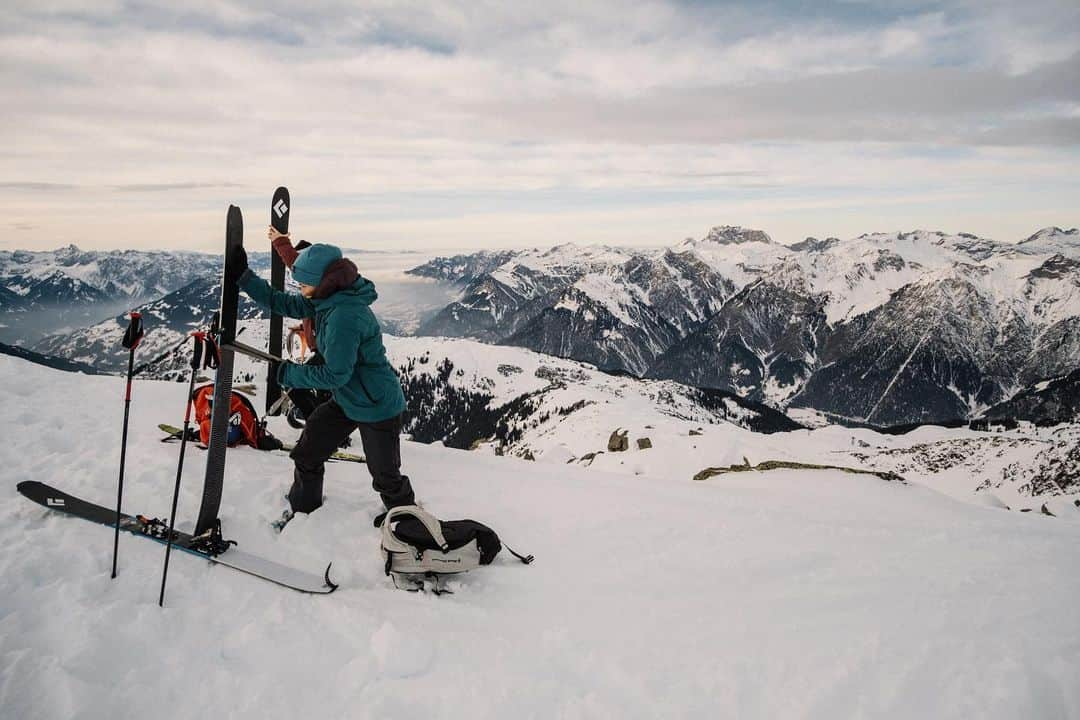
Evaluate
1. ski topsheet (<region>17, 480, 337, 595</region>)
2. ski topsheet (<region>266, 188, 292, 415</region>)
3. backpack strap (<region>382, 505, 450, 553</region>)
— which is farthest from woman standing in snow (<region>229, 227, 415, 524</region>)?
ski topsheet (<region>266, 188, 292, 415</region>)

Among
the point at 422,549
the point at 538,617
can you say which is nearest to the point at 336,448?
the point at 422,549

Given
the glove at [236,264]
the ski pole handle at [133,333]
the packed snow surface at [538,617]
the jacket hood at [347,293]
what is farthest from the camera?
the glove at [236,264]

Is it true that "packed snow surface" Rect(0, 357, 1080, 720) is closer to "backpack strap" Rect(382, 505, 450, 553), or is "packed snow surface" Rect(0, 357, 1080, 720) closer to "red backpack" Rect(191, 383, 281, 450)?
"backpack strap" Rect(382, 505, 450, 553)

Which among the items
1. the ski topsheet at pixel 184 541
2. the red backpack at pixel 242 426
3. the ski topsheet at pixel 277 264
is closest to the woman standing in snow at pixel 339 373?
the ski topsheet at pixel 184 541

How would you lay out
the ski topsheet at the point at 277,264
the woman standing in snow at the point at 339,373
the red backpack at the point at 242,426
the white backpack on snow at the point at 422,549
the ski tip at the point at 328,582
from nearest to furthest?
the ski tip at the point at 328,582 → the white backpack on snow at the point at 422,549 → the woman standing in snow at the point at 339,373 → the red backpack at the point at 242,426 → the ski topsheet at the point at 277,264

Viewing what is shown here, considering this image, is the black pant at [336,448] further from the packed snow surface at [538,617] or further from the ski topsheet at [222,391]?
the ski topsheet at [222,391]

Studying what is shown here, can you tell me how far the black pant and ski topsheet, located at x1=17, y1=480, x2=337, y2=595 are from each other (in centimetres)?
121

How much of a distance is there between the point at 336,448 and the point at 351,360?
5.08 ft

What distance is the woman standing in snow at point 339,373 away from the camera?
613cm

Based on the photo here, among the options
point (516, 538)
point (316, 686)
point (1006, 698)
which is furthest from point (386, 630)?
point (1006, 698)

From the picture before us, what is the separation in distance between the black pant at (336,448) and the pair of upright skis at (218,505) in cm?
92

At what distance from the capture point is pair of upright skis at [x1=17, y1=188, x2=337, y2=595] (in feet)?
19.0

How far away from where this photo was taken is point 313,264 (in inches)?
249

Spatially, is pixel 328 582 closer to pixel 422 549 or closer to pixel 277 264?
pixel 422 549
